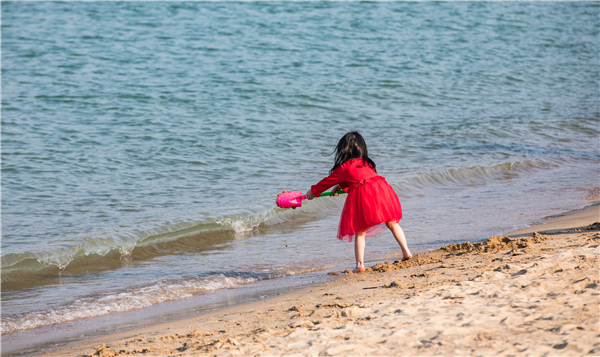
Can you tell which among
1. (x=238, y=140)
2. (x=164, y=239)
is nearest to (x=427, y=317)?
(x=164, y=239)

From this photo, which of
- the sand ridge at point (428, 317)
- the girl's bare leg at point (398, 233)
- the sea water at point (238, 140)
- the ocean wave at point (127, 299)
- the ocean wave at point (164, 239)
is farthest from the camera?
the ocean wave at point (164, 239)

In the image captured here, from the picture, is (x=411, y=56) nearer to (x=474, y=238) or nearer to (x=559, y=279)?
(x=474, y=238)

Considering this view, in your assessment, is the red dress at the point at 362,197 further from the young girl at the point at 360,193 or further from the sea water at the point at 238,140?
the sea water at the point at 238,140

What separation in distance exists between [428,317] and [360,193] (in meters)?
1.80

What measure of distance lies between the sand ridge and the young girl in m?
0.46

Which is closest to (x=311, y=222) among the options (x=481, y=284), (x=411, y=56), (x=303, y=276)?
(x=303, y=276)

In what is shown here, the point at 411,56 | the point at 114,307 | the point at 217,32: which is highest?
the point at 217,32

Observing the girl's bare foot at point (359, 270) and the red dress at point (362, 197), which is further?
the girl's bare foot at point (359, 270)

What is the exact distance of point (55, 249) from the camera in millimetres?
5895

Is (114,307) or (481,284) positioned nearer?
(481,284)

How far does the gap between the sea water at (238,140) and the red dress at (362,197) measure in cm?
77

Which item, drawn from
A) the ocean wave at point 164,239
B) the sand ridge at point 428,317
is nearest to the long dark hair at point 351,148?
the sand ridge at point 428,317

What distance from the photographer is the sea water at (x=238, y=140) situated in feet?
18.2

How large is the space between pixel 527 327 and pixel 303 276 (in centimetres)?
259
